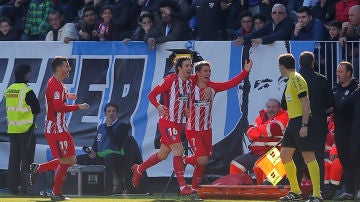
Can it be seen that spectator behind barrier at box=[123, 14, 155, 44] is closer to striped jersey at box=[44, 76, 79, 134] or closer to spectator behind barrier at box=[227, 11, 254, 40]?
Answer: spectator behind barrier at box=[227, 11, 254, 40]

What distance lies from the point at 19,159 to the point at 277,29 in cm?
502

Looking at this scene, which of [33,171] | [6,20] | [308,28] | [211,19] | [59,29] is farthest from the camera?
[6,20]

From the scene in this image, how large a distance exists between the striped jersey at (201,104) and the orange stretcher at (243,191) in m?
1.01

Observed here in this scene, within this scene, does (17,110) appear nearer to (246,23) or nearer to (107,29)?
(107,29)

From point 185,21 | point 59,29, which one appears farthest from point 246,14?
point 59,29

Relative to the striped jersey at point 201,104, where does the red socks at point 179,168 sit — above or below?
below

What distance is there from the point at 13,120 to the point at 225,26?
417cm

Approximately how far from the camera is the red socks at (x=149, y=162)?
17.4 m

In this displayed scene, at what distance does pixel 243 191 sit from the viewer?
16141 mm

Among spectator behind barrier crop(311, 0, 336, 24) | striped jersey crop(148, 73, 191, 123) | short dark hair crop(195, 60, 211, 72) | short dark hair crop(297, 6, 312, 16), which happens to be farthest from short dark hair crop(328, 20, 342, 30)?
striped jersey crop(148, 73, 191, 123)

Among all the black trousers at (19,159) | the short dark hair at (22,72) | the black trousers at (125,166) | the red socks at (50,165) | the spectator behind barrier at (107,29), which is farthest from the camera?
the spectator behind barrier at (107,29)

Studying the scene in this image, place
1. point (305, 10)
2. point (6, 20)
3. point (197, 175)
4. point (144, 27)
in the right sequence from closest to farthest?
1. point (197, 175)
2. point (305, 10)
3. point (144, 27)
4. point (6, 20)

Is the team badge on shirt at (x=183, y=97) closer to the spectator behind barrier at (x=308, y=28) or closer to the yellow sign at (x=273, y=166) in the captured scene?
the yellow sign at (x=273, y=166)

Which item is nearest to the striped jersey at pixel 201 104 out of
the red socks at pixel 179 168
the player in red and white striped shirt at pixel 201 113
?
the player in red and white striped shirt at pixel 201 113
